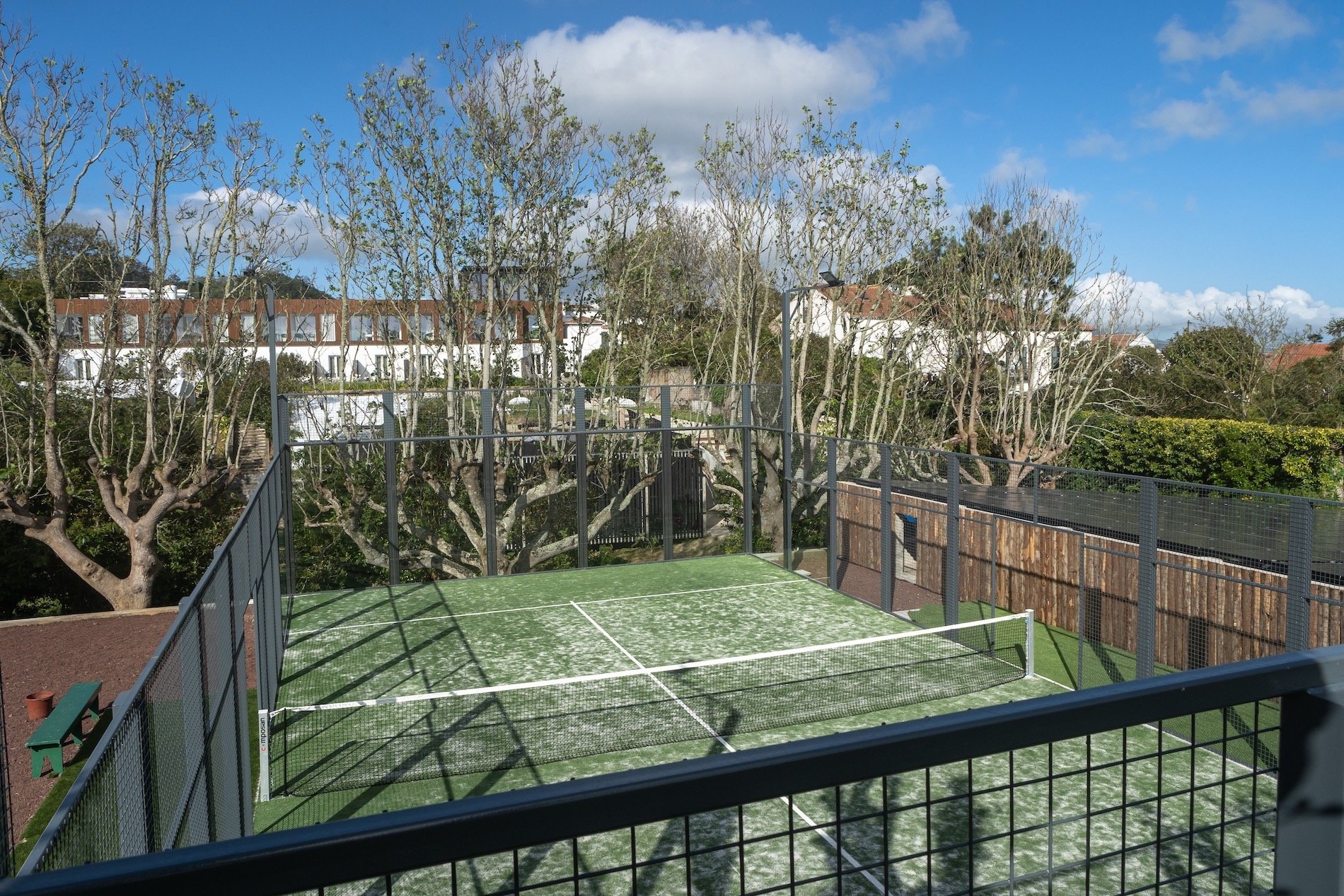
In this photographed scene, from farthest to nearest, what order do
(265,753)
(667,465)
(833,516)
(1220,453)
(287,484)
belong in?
(1220,453) → (667,465) → (833,516) → (287,484) → (265,753)

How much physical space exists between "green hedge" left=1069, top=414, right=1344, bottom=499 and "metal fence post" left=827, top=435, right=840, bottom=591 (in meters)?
10.0

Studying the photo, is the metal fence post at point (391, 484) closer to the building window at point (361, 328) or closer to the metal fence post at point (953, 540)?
the building window at point (361, 328)

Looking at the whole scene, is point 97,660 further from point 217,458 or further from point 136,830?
point 136,830

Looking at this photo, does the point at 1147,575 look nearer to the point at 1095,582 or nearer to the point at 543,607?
the point at 1095,582

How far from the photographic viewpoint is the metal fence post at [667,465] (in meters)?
18.4

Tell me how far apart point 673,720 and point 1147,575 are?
17.9 feet

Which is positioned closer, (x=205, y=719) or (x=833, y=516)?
(x=205, y=719)

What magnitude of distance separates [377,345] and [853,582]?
1247 centimetres

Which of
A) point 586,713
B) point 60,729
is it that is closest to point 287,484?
point 60,729

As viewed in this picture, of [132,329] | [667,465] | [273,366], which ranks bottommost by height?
[667,465]

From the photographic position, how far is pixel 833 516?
1633 cm

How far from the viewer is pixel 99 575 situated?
21344 millimetres

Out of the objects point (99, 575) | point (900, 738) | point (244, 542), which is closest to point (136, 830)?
point (900, 738)

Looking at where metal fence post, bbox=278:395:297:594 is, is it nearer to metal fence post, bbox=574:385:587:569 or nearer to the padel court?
the padel court
